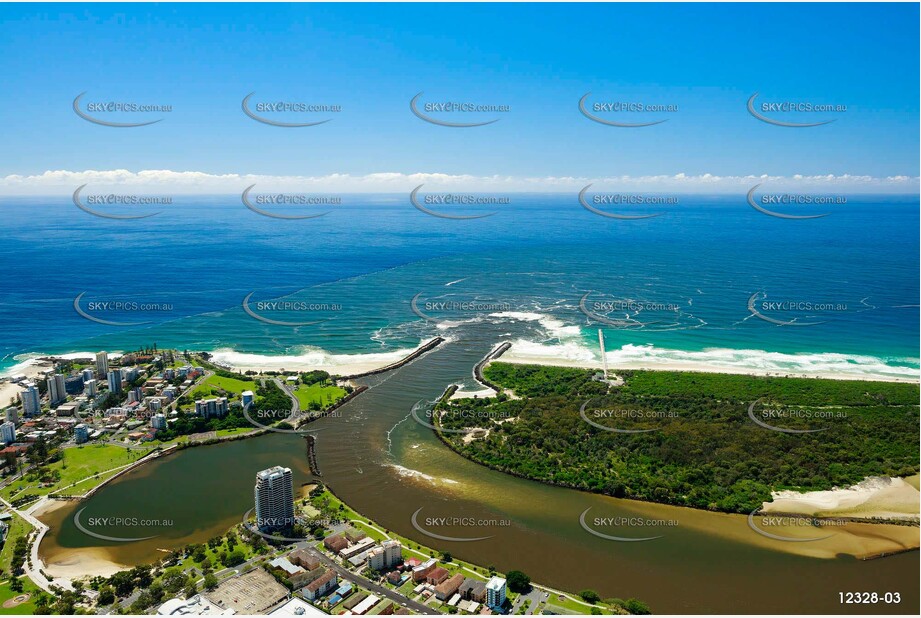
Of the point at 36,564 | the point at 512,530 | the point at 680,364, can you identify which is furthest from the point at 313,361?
the point at 680,364

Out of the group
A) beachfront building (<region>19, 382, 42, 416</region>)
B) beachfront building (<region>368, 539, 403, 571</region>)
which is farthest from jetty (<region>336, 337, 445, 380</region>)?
beachfront building (<region>368, 539, 403, 571</region>)

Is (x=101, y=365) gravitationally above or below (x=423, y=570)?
above

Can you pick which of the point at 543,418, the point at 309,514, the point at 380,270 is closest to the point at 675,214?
the point at 380,270

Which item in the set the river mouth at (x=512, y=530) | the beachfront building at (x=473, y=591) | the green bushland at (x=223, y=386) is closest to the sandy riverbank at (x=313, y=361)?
the green bushland at (x=223, y=386)

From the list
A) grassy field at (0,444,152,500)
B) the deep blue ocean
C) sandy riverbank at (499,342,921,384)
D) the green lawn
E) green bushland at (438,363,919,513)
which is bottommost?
the green lawn

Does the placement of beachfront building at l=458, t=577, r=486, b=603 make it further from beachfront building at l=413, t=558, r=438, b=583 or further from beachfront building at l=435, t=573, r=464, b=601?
beachfront building at l=413, t=558, r=438, b=583

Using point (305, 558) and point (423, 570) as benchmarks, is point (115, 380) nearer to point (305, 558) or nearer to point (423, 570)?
point (305, 558)
